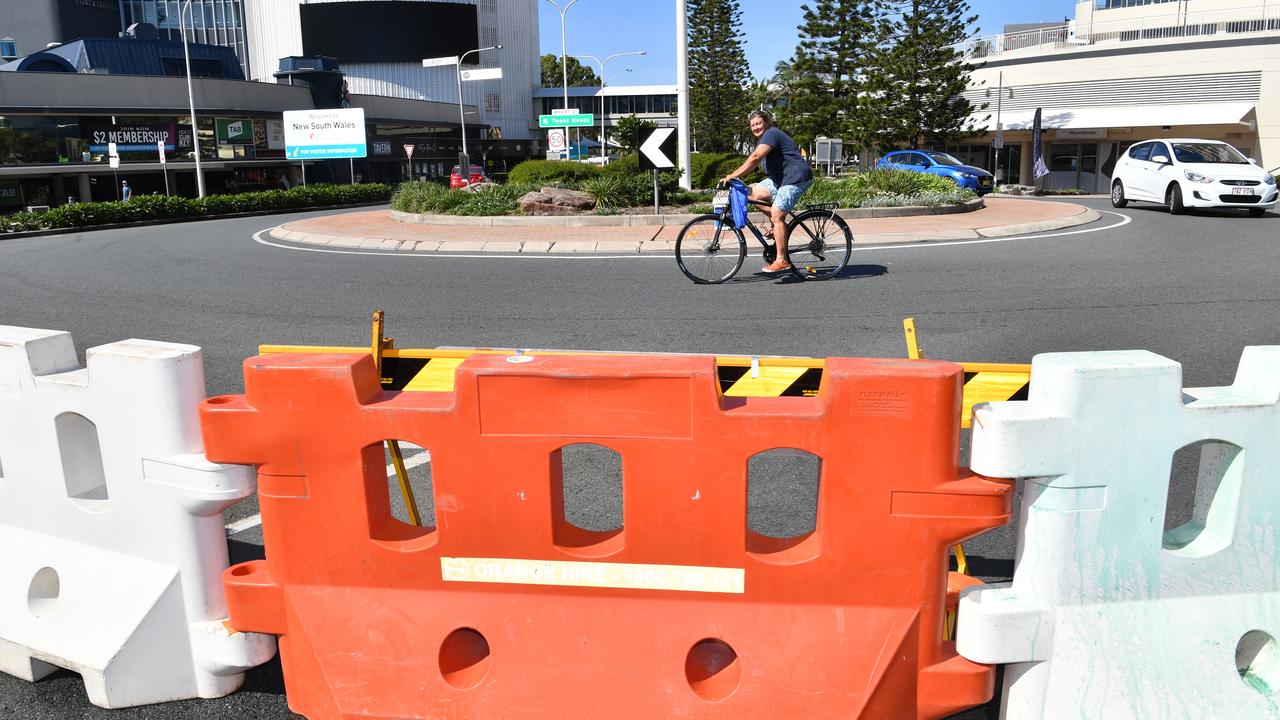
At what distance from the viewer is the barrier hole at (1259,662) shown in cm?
280

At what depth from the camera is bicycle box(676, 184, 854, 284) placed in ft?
37.0

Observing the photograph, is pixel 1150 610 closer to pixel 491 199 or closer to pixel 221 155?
pixel 491 199

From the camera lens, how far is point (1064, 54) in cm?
5178

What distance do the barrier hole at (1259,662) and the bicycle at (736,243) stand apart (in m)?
8.48

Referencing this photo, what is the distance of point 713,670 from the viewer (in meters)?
2.96

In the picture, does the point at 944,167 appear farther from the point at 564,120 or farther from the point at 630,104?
the point at 630,104

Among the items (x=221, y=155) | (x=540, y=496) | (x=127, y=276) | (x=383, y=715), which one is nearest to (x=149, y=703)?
(x=383, y=715)

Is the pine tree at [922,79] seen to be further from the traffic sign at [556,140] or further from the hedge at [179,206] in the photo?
the hedge at [179,206]

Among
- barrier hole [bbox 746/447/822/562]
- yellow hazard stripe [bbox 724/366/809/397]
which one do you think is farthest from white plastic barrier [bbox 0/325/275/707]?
barrier hole [bbox 746/447/822/562]

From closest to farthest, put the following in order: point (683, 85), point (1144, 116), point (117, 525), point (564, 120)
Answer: point (117, 525) → point (683, 85) → point (1144, 116) → point (564, 120)

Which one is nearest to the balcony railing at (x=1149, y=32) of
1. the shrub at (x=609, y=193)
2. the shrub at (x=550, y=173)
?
the shrub at (x=550, y=173)

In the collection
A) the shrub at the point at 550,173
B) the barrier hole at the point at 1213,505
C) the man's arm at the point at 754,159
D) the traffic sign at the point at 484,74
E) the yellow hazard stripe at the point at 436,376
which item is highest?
the traffic sign at the point at 484,74

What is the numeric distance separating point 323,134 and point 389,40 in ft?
141

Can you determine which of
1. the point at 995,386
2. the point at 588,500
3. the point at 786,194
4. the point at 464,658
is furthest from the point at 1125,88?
the point at 464,658
